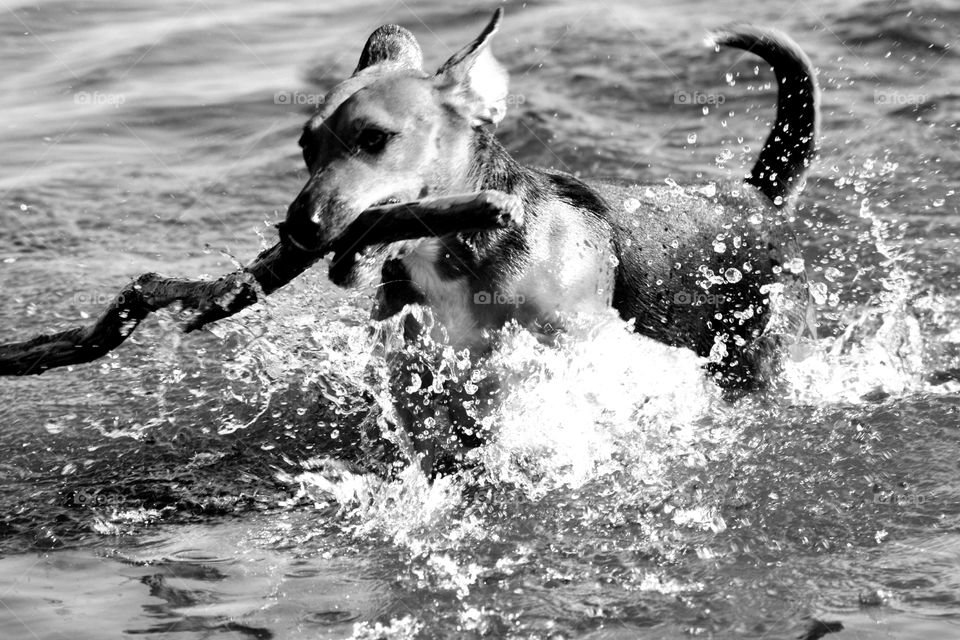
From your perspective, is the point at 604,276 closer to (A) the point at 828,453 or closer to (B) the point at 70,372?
(A) the point at 828,453

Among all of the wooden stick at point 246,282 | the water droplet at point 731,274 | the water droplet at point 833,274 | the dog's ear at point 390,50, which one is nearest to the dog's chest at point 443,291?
the wooden stick at point 246,282

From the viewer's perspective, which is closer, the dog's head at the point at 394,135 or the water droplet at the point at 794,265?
the dog's head at the point at 394,135

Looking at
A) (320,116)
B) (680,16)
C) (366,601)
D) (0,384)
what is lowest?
(366,601)

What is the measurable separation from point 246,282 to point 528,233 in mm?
1162

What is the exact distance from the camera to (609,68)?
11.5 metres

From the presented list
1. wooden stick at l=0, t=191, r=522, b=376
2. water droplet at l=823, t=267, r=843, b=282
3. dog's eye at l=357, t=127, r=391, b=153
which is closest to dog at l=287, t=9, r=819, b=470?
dog's eye at l=357, t=127, r=391, b=153

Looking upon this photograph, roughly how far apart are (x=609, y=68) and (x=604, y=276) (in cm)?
630

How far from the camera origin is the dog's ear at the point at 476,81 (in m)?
5.10

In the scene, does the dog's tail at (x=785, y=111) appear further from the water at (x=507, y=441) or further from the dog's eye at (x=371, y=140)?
the dog's eye at (x=371, y=140)

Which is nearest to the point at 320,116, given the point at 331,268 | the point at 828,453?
the point at 331,268

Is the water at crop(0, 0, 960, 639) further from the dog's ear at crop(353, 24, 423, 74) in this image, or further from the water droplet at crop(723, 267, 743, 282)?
the dog's ear at crop(353, 24, 423, 74)

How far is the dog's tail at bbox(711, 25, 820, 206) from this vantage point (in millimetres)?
5883

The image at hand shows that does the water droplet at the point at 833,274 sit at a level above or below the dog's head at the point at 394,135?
below

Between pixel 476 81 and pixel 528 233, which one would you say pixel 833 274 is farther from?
pixel 476 81
